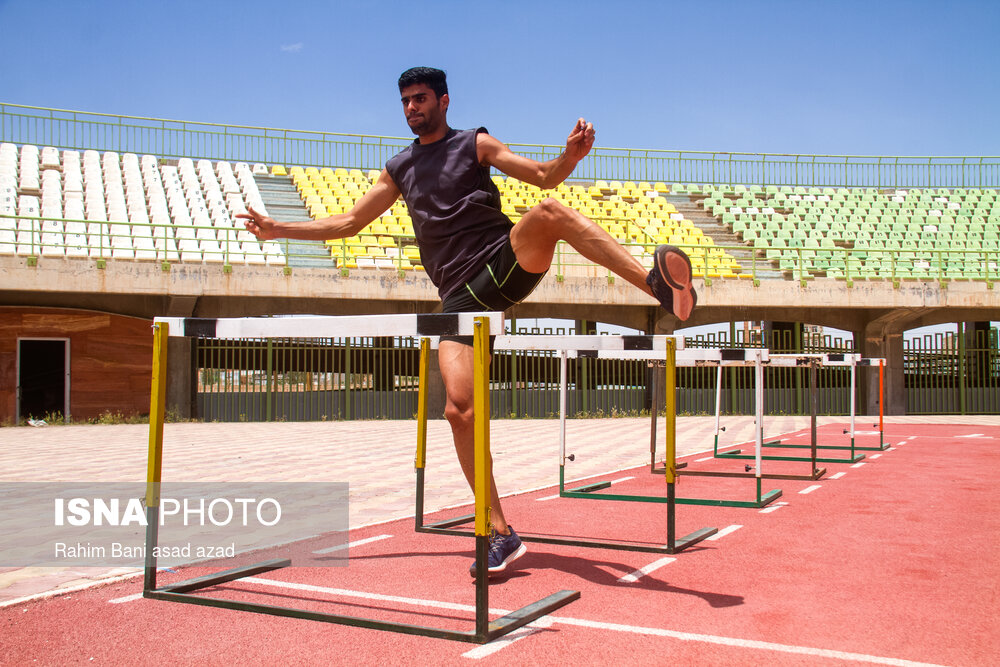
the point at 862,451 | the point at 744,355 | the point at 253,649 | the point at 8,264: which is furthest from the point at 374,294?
the point at 253,649

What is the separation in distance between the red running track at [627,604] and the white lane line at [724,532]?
0.23 feet

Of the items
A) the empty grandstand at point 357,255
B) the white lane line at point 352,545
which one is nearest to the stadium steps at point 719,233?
the empty grandstand at point 357,255

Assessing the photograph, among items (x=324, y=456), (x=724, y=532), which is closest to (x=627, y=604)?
(x=724, y=532)

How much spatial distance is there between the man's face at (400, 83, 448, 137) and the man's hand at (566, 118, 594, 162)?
0.92 meters

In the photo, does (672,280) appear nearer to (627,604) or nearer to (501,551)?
(627,604)

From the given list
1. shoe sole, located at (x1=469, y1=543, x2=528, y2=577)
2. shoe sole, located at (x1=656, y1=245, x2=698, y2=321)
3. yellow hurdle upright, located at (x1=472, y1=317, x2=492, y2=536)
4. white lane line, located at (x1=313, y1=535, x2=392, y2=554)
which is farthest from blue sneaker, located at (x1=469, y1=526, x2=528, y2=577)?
shoe sole, located at (x1=656, y1=245, x2=698, y2=321)

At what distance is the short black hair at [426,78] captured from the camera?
4137 mm

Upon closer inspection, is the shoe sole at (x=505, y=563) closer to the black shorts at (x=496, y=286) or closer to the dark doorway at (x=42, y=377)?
the black shorts at (x=496, y=286)

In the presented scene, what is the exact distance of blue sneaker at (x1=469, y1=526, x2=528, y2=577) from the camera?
4293mm

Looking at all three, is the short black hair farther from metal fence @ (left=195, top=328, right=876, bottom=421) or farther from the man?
metal fence @ (left=195, top=328, right=876, bottom=421)

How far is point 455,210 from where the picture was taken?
411cm

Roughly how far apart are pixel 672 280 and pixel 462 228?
1.12 m

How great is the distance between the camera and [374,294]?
20172 mm

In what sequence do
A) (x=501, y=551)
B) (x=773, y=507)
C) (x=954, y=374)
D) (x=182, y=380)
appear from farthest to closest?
1. (x=954, y=374)
2. (x=182, y=380)
3. (x=773, y=507)
4. (x=501, y=551)
